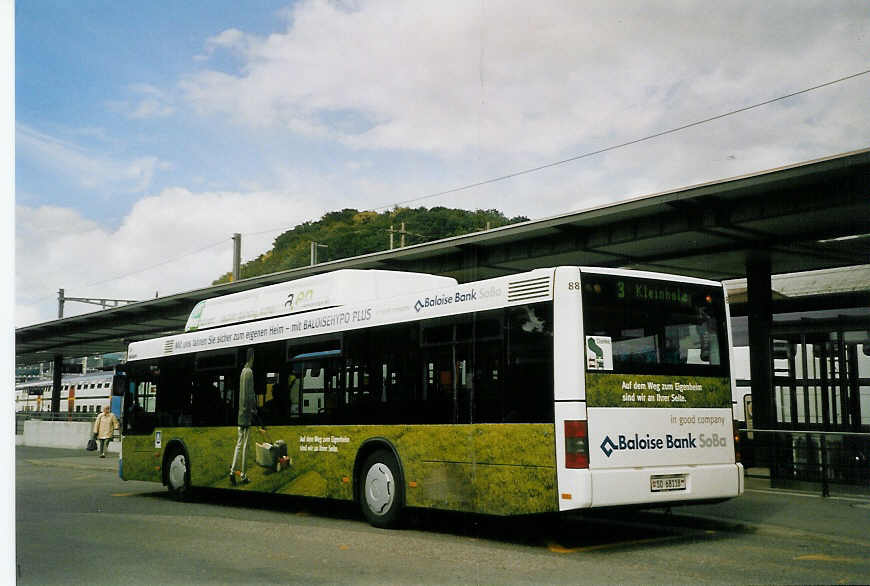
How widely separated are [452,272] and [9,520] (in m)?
16.7

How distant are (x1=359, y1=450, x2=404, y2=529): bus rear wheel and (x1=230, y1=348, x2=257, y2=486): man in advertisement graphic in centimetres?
285

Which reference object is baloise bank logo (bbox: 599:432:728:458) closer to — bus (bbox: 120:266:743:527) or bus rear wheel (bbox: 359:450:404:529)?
bus (bbox: 120:266:743:527)

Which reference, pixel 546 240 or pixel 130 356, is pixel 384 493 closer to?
pixel 130 356

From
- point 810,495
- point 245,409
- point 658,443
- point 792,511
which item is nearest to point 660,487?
point 658,443

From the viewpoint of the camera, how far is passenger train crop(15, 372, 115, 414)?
2151 inches

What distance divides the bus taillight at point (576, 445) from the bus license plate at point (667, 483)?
2.95ft

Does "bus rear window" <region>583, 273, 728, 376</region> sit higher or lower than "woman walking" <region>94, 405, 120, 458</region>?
higher

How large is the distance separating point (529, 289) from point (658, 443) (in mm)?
2033

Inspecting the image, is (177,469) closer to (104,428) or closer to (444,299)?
(444,299)

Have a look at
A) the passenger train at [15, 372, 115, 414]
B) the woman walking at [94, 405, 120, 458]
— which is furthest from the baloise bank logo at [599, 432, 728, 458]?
the passenger train at [15, 372, 115, 414]

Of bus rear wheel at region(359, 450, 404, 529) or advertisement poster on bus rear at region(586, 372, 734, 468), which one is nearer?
advertisement poster on bus rear at region(586, 372, 734, 468)

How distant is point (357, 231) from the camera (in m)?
26.8

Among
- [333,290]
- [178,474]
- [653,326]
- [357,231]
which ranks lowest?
[178,474]

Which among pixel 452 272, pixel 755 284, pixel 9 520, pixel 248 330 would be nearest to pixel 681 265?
pixel 755 284
